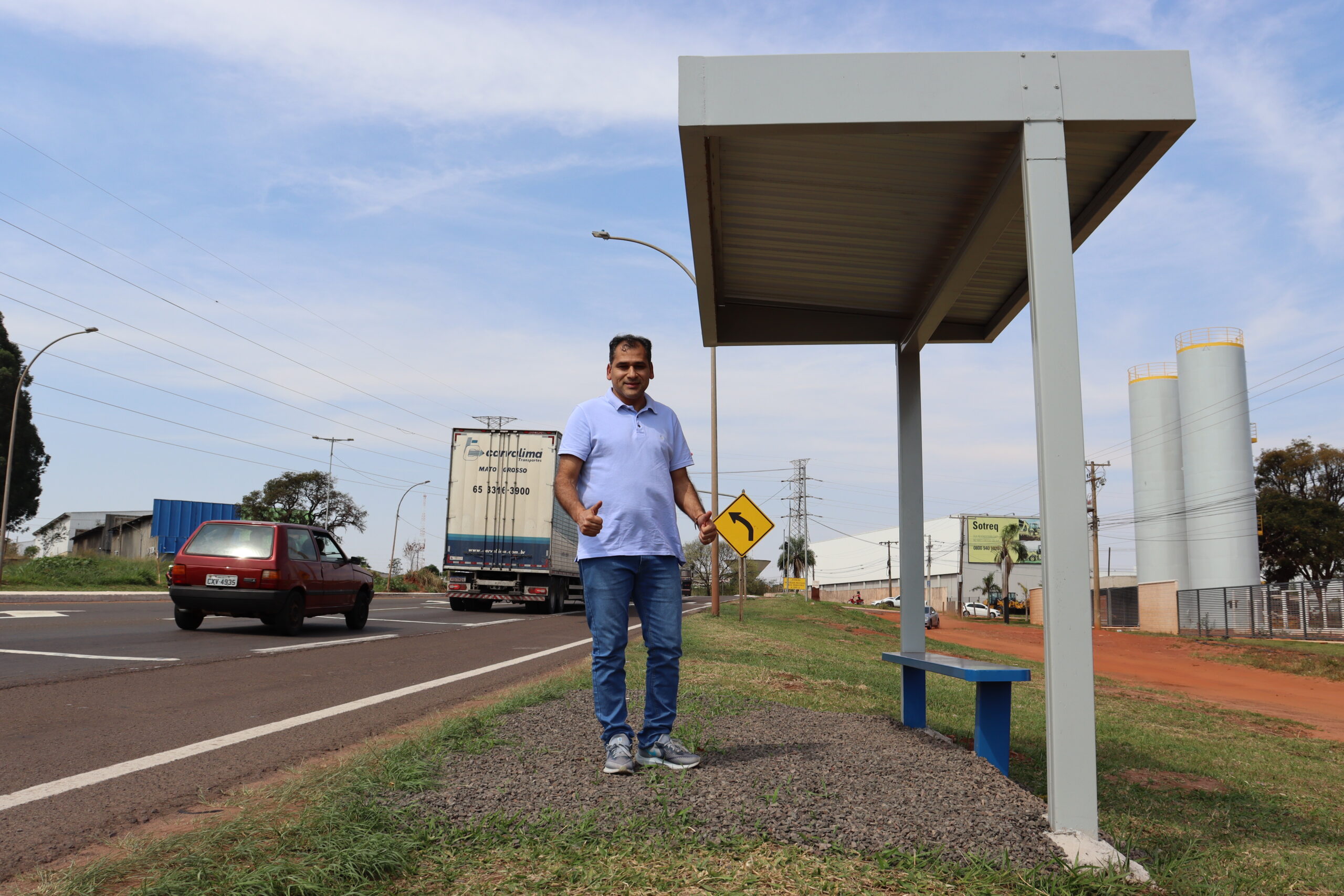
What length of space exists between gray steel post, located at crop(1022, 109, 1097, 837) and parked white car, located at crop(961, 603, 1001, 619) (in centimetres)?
7578

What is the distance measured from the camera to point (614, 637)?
4102 millimetres

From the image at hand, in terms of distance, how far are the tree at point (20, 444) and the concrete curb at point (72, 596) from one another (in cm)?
2986

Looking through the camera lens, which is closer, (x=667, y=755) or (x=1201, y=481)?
(x=667, y=755)

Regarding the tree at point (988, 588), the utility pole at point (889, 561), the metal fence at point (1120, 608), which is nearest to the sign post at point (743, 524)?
the metal fence at point (1120, 608)

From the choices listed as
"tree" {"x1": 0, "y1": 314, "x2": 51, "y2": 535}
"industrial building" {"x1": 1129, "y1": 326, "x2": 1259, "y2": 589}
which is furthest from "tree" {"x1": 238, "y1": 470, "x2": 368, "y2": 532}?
"industrial building" {"x1": 1129, "y1": 326, "x2": 1259, "y2": 589}

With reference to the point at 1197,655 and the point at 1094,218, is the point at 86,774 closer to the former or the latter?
the point at 1094,218

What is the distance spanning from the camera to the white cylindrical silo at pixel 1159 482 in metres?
54.0

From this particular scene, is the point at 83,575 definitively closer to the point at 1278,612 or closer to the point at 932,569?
the point at 1278,612

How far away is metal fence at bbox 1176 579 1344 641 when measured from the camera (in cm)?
3516

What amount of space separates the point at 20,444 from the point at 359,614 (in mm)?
45175

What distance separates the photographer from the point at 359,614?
1523 cm

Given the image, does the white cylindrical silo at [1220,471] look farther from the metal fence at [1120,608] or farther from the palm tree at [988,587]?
the palm tree at [988,587]

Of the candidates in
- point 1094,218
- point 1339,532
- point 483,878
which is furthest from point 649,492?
point 1339,532

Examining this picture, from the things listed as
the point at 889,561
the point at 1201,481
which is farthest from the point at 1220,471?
the point at 889,561
